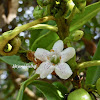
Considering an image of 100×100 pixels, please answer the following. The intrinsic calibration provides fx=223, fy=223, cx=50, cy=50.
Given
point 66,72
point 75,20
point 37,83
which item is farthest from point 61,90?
point 75,20

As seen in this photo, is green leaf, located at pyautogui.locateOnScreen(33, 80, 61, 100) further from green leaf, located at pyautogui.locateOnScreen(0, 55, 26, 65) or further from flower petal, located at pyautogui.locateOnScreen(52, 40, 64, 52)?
green leaf, located at pyautogui.locateOnScreen(0, 55, 26, 65)

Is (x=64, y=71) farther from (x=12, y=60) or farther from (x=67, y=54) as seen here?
(x=12, y=60)

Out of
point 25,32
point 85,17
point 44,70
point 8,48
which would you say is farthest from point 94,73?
A: point 25,32

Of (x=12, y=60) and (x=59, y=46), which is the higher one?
(x=59, y=46)

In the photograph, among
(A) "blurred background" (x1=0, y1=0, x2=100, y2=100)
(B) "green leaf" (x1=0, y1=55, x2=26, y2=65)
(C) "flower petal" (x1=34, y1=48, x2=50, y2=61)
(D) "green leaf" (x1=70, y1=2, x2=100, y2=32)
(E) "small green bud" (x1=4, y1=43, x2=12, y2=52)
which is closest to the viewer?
(E) "small green bud" (x1=4, y1=43, x2=12, y2=52)

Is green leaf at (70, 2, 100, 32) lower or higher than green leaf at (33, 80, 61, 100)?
higher

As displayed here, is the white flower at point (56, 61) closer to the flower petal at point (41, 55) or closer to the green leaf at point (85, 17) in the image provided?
the flower petal at point (41, 55)

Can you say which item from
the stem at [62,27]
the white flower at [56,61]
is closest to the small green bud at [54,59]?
the white flower at [56,61]

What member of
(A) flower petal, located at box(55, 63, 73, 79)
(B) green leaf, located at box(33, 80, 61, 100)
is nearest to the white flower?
(A) flower petal, located at box(55, 63, 73, 79)
